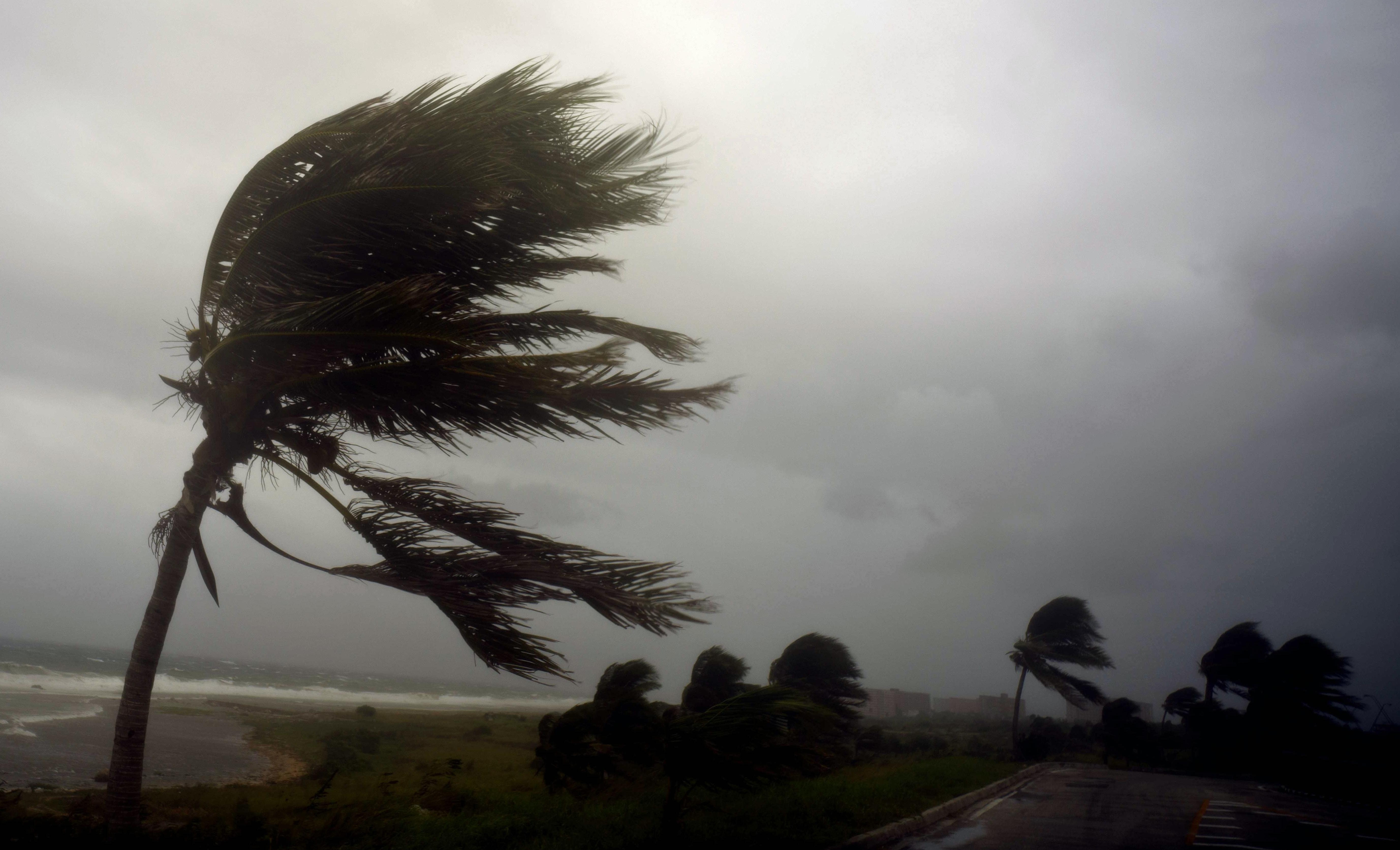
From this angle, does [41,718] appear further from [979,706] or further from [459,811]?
[979,706]

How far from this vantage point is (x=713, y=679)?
1041 cm

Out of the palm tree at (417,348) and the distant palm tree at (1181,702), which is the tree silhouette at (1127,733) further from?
the palm tree at (417,348)

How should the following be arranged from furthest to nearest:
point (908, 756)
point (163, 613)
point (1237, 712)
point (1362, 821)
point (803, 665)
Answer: point (1237, 712) → point (908, 756) → point (803, 665) → point (1362, 821) → point (163, 613)

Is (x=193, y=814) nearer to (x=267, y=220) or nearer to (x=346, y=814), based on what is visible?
(x=346, y=814)

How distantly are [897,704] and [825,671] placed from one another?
115ft

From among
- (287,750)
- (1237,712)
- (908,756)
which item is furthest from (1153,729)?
(287,750)

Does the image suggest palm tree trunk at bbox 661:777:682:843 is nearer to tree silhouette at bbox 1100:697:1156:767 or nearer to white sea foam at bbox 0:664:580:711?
white sea foam at bbox 0:664:580:711

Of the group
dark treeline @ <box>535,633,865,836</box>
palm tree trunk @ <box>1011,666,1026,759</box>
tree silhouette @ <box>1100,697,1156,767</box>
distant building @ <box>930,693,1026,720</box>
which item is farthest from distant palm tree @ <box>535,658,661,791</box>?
distant building @ <box>930,693,1026,720</box>

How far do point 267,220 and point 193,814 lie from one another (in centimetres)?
446

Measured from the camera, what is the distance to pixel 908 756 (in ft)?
71.7

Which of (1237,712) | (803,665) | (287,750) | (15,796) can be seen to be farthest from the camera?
(1237,712)

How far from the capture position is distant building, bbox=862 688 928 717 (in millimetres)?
36812

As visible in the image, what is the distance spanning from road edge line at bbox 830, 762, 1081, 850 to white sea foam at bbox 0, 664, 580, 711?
33.6 ft

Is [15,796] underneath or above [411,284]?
underneath
